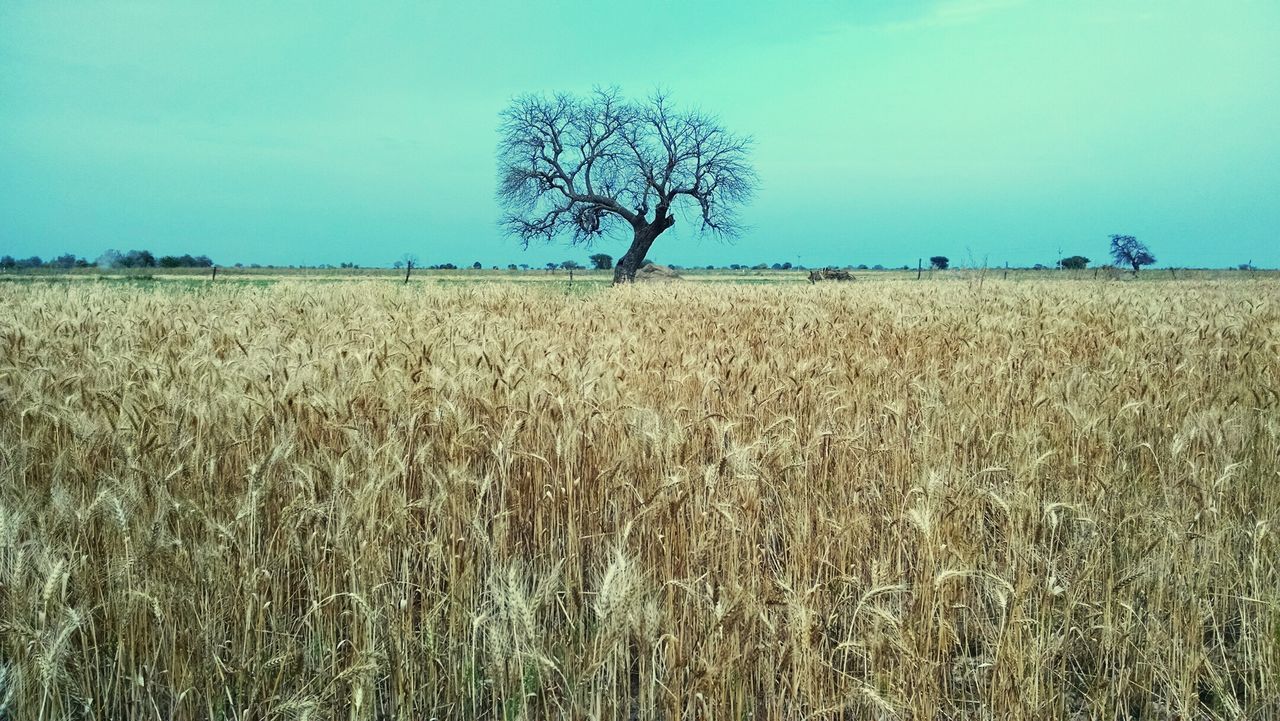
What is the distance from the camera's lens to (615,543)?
295cm

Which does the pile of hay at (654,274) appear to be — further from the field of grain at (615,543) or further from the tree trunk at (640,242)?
the field of grain at (615,543)

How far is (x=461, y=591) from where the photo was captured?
8.43 feet

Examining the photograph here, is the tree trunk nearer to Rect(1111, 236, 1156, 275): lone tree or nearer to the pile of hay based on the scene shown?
the pile of hay

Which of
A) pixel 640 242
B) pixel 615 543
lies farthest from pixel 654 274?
pixel 615 543

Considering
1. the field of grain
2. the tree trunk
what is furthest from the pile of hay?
the field of grain

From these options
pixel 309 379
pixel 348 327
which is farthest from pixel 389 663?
pixel 348 327

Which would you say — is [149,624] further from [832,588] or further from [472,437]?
[832,588]

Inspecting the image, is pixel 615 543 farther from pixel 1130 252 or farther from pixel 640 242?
pixel 1130 252

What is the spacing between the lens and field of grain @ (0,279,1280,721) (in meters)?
2.11

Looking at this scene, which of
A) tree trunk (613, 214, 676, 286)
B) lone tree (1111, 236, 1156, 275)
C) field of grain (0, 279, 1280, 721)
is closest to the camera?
field of grain (0, 279, 1280, 721)

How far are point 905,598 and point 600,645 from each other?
137cm

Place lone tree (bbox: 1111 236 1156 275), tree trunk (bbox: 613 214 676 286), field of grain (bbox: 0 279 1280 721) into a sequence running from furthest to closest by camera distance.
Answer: lone tree (bbox: 1111 236 1156 275) → tree trunk (bbox: 613 214 676 286) → field of grain (bbox: 0 279 1280 721)

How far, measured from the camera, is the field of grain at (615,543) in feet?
6.91

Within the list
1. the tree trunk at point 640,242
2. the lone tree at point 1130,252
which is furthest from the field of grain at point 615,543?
the lone tree at point 1130,252
